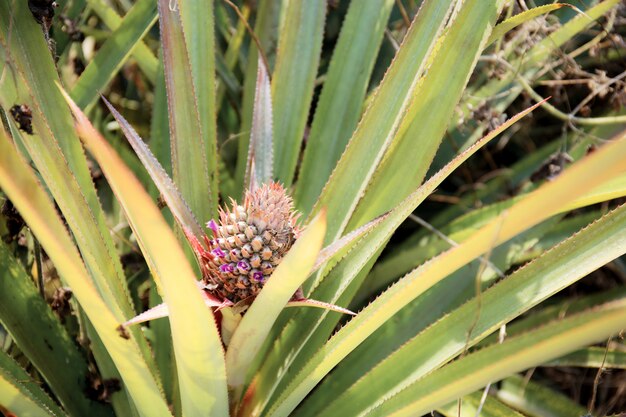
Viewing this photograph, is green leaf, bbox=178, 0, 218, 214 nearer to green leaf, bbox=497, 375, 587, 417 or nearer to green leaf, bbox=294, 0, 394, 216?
green leaf, bbox=294, 0, 394, 216

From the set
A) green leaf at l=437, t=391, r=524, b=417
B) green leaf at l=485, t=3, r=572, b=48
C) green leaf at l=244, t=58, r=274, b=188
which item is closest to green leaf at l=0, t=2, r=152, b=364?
green leaf at l=244, t=58, r=274, b=188

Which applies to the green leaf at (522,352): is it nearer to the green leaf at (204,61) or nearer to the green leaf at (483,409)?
the green leaf at (483,409)

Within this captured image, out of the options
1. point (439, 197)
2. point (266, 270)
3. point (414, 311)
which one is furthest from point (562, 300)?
point (266, 270)

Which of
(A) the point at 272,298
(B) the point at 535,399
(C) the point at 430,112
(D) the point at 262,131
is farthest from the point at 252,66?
(B) the point at 535,399

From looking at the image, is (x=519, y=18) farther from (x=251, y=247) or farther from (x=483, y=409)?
(x=483, y=409)

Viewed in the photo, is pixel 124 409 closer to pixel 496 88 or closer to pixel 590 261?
pixel 590 261

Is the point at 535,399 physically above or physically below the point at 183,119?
below
